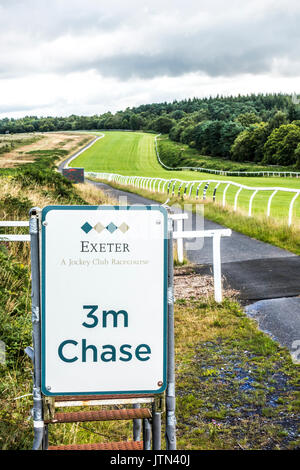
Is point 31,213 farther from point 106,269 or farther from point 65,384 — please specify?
point 65,384

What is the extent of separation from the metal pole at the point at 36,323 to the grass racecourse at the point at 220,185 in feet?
30.2

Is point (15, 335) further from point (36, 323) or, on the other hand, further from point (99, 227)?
point (99, 227)

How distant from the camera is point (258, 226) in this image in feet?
47.0

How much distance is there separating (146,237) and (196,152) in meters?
99.9

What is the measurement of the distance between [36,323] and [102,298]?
371 mm

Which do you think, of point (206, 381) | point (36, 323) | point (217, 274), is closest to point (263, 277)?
point (217, 274)

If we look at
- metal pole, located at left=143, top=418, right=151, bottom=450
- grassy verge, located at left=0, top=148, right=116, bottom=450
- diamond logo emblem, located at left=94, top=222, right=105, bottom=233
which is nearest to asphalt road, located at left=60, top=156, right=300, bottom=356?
grassy verge, located at left=0, top=148, right=116, bottom=450
